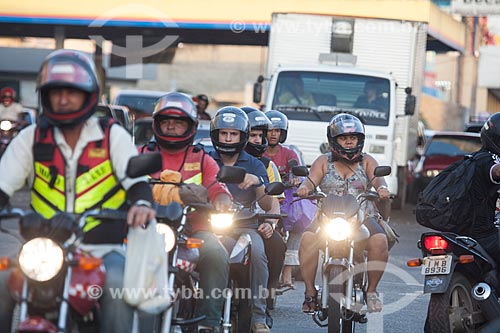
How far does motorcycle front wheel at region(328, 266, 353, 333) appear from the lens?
8.68 metres

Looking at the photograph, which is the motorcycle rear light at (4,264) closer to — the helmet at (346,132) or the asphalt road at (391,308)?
the helmet at (346,132)

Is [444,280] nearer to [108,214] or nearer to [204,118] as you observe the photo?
[108,214]

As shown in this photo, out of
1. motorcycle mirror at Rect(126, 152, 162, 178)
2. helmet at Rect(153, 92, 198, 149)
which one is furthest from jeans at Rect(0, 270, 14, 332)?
helmet at Rect(153, 92, 198, 149)

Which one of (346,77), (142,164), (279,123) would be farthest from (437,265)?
(346,77)

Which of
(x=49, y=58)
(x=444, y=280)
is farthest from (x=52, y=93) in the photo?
(x=444, y=280)

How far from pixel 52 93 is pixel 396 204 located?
65.4ft

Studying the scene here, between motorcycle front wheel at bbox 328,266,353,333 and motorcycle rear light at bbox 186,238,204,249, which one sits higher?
motorcycle rear light at bbox 186,238,204,249

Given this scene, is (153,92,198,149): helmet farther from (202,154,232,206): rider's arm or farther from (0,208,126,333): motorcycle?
(0,208,126,333): motorcycle

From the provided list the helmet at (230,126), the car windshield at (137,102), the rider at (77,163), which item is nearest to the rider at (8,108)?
the car windshield at (137,102)

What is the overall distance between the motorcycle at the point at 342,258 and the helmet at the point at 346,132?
59 centimetres

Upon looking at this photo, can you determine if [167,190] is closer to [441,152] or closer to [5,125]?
[5,125]

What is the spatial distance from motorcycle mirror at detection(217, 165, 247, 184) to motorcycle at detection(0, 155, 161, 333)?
1341 millimetres

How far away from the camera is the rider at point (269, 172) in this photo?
31.0 feet

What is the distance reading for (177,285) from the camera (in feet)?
24.1
